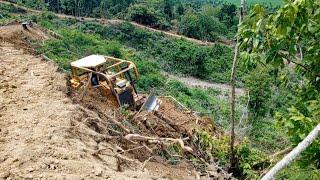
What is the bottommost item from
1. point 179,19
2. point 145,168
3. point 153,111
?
point 179,19

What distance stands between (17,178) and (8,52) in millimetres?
8215

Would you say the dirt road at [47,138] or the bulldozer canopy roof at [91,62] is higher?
the dirt road at [47,138]

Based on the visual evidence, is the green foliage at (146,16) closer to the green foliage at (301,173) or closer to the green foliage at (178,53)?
the green foliage at (178,53)

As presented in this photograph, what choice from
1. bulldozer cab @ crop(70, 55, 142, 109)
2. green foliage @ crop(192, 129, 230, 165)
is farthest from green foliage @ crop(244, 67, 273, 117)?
green foliage @ crop(192, 129, 230, 165)

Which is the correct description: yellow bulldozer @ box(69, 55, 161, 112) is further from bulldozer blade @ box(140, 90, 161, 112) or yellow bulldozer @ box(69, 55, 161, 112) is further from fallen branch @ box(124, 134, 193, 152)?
fallen branch @ box(124, 134, 193, 152)

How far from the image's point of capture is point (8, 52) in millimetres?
12742

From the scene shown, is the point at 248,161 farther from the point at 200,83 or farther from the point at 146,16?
the point at 146,16

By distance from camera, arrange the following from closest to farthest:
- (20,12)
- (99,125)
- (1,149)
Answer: (1,149) → (99,125) → (20,12)

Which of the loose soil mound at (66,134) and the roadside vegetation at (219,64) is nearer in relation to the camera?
the roadside vegetation at (219,64)

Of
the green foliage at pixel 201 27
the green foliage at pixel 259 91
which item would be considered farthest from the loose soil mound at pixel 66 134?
the green foliage at pixel 201 27

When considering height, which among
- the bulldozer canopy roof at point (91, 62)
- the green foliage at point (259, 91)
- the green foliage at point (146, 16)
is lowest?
the green foliage at point (146, 16)

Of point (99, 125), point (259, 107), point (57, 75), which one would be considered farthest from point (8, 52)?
point (259, 107)

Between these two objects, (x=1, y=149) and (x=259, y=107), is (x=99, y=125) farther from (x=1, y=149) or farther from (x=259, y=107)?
(x=259, y=107)

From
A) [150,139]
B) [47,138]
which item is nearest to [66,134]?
[47,138]
